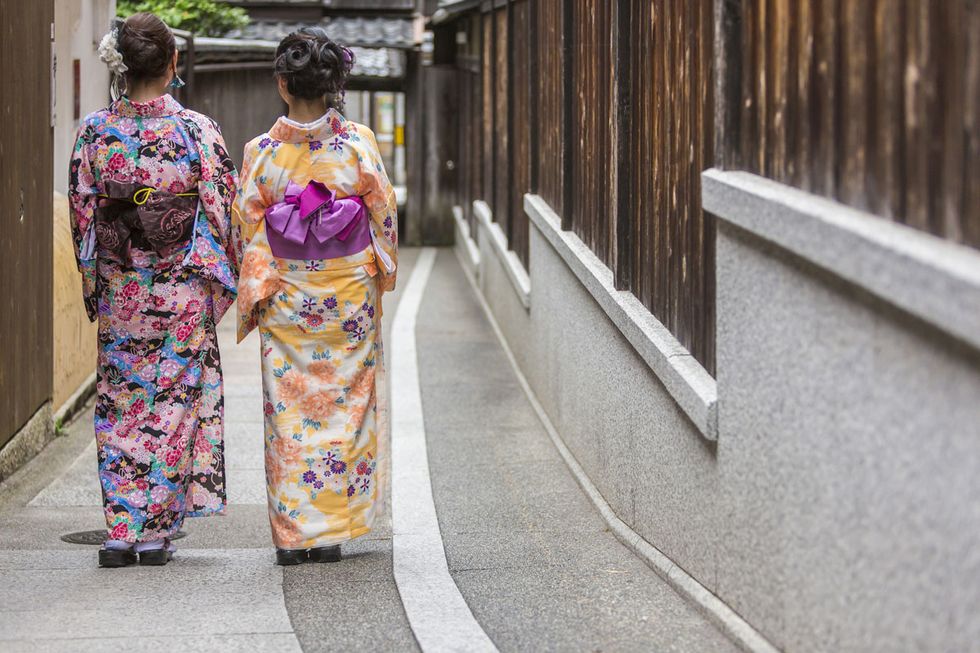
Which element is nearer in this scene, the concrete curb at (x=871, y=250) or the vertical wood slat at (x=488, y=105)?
the concrete curb at (x=871, y=250)

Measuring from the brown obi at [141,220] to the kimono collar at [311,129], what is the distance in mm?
432

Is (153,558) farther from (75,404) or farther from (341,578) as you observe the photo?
(75,404)

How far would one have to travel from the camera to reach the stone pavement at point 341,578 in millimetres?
4453

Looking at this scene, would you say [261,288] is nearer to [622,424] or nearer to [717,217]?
[622,424]

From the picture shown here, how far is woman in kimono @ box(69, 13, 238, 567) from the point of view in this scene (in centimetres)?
545

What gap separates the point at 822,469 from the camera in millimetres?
3410

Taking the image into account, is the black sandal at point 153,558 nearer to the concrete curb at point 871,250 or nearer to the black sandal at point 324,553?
the black sandal at point 324,553

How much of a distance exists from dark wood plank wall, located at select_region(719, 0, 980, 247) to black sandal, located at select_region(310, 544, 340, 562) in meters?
2.25

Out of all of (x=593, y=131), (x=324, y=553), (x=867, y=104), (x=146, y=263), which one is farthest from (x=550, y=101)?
(x=867, y=104)

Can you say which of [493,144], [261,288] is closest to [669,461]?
[261,288]

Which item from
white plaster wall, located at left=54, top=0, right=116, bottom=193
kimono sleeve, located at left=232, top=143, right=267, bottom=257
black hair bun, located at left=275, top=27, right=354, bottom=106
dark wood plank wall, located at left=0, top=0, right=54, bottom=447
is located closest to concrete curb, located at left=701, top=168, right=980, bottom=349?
black hair bun, located at left=275, top=27, right=354, bottom=106

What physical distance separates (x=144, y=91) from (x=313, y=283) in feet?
3.21

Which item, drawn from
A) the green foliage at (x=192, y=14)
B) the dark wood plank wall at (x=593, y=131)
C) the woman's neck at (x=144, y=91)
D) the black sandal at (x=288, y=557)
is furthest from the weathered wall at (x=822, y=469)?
the green foliage at (x=192, y=14)

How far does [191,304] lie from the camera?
5523mm
